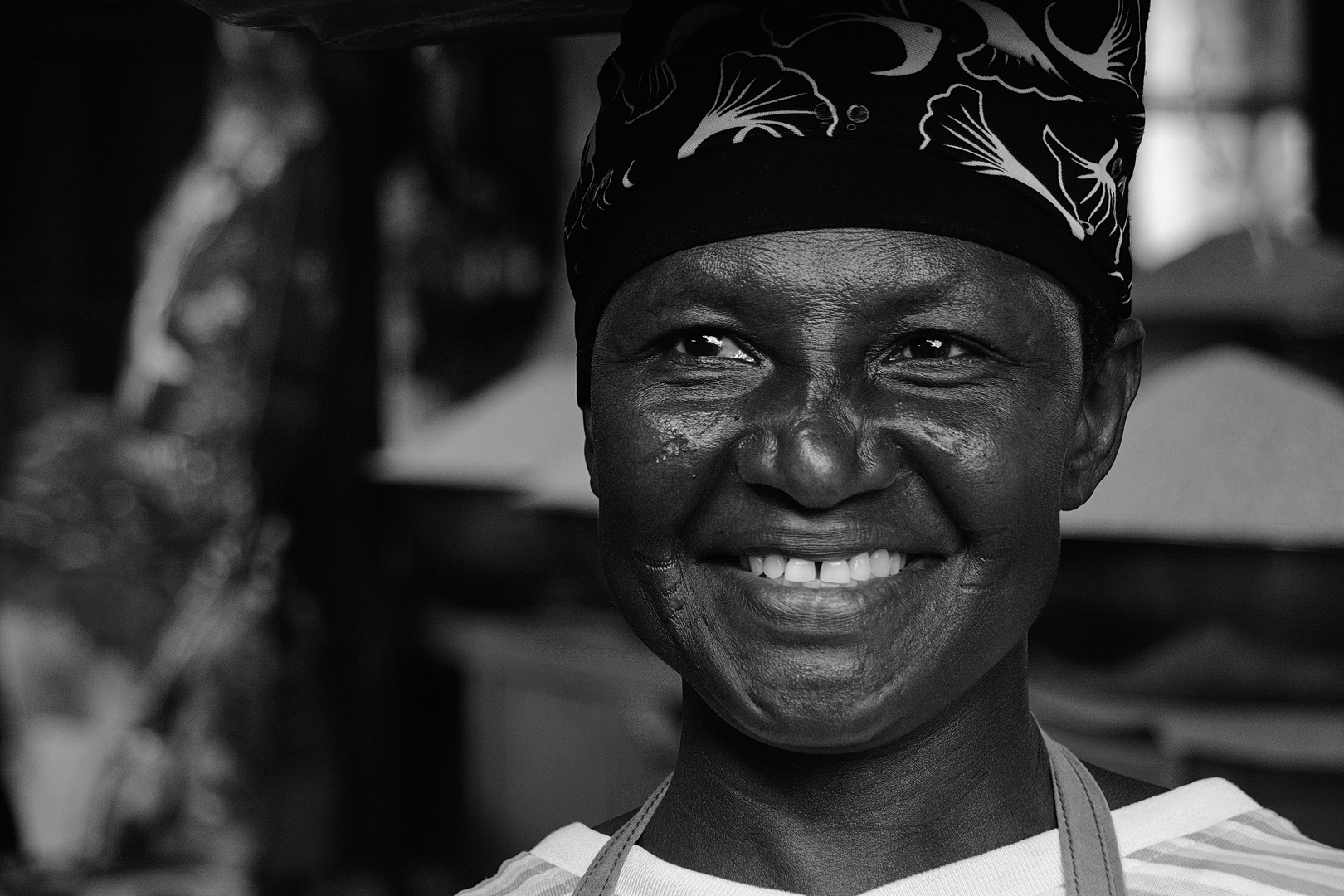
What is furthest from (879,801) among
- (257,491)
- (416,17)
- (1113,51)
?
(257,491)

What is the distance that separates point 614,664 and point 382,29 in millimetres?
2363

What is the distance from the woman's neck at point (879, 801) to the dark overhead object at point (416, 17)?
57cm

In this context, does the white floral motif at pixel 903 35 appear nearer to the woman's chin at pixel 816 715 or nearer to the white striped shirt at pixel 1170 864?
the woman's chin at pixel 816 715

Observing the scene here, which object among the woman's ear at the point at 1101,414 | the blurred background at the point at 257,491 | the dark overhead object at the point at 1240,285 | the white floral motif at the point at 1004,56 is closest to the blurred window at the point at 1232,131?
the blurred background at the point at 257,491

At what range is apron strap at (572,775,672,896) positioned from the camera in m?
1.27

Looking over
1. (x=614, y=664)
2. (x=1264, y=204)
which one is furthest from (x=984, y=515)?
(x=1264, y=204)

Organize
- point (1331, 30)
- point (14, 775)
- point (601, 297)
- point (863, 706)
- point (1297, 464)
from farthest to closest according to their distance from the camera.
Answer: point (1331, 30) < point (14, 775) < point (1297, 464) < point (601, 297) < point (863, 706)

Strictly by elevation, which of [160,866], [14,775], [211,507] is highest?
[211,507]

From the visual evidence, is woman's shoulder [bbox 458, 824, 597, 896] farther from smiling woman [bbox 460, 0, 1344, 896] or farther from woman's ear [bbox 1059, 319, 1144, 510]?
woman's ear [bbox 1059, 319, 1144, 510]

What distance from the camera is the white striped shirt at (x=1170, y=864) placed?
1.18 m

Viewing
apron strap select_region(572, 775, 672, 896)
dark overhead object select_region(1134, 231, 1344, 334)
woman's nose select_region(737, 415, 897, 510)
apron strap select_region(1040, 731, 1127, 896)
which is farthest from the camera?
dark overhead object select_region(1134, 231, 1344, 334)

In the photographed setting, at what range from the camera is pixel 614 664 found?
351 cm

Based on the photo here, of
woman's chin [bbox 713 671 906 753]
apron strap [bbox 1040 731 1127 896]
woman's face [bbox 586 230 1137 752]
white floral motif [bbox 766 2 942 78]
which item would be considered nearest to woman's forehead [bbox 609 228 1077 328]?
woman's face [bbox 586 230 1137 752]

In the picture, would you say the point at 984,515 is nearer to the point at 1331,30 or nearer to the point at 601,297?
the point at 601,297
